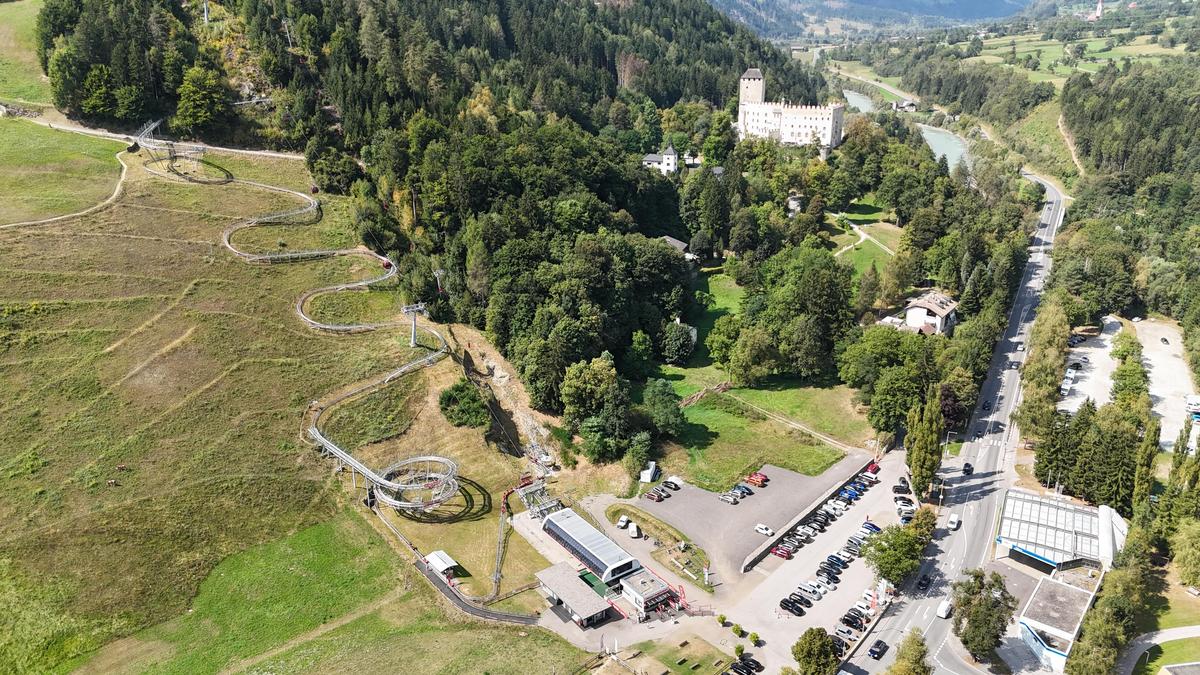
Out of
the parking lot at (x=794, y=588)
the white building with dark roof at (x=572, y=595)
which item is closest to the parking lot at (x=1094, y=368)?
the parking lot at (x=794, y=588)

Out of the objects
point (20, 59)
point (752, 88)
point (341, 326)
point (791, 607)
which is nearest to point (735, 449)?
point (791, 607)

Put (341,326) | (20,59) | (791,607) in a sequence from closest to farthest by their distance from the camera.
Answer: (791,607) → (341,326) → (20,59)

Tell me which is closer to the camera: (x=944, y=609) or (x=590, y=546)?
(x=944, y=609)

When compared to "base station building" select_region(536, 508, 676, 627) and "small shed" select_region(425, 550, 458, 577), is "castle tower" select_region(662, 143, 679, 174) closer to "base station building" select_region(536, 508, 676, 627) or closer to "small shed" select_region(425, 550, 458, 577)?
"base station building" select_region(536, 508, 676, 627)

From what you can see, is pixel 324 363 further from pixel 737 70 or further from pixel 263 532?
pixel 737 70

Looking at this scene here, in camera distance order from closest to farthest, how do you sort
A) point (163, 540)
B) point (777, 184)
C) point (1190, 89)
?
point (163, 540)
point (777, 184)
point (1190, 89)

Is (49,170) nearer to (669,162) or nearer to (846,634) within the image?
(669,162)

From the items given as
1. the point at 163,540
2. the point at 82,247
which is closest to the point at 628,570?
the point at 163,540
